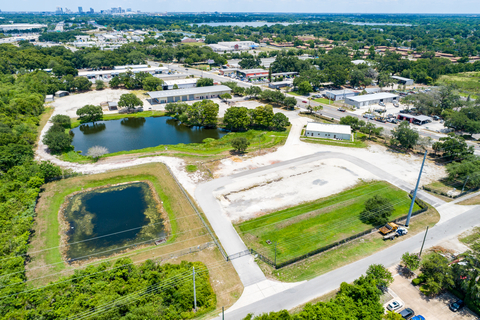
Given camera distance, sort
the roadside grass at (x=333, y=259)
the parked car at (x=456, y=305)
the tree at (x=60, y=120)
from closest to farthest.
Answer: the parked car at (x=456, y=305) → the roadside grass at (x=333, y=259) → the tree at (x=60, y=120)

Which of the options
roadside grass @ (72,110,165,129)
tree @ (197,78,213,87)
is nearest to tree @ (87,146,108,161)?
roadside grass @ (72,110,165,129)

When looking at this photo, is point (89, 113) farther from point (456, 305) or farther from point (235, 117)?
point (456, 305)

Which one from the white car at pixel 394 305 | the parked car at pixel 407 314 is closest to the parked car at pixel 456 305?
the parked car at pixel 407 314

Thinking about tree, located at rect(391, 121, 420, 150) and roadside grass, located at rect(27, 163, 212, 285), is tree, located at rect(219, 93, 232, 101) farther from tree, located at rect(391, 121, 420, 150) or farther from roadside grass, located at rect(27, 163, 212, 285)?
tree, located at rect(391, 121, 420, 150)

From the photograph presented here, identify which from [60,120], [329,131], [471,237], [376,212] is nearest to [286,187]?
[376,212]

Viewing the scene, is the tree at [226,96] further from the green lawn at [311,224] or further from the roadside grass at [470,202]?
→ the roadside grass at [470,202]
